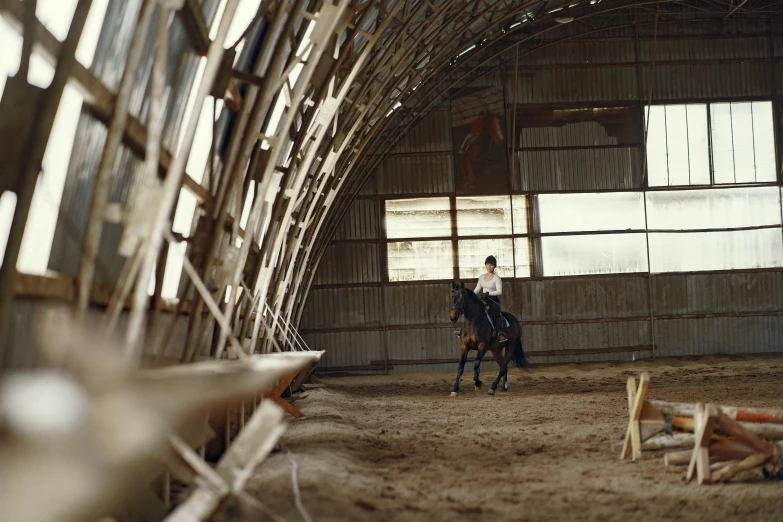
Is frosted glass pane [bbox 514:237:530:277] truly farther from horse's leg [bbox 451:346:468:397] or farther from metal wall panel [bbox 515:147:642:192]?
horse's leg [bbox 451:346:468:397]

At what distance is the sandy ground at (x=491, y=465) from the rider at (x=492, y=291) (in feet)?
4.25

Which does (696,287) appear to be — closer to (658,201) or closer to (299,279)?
(658,201)

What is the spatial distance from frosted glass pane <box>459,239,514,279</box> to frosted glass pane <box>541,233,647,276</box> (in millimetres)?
988

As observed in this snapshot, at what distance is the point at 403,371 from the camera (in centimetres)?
2339

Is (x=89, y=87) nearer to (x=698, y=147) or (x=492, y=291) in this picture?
(x=492, y=291)

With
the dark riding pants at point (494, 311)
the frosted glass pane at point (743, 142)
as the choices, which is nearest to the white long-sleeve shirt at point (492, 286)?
the dark riding pants at point (494, 311)

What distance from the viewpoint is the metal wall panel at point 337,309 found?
76.5 ft

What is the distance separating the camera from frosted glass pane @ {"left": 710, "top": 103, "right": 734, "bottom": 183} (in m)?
23.5

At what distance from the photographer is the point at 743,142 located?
77.5 ft

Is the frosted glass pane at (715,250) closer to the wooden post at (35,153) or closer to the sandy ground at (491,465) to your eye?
the sandy ground at (491,465)

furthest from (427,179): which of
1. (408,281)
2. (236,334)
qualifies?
(236,334)

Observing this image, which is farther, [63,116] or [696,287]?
[696,287]

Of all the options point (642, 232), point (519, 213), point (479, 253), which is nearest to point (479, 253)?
point (479, 253)

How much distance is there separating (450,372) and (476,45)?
8.38 meters
